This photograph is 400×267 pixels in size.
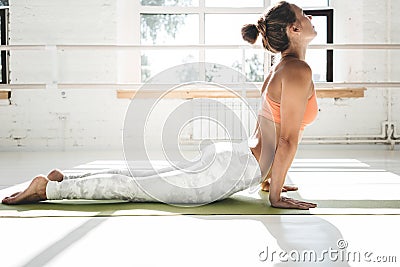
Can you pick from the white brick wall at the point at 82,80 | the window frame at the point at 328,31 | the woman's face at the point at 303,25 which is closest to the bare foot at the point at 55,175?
the woman's face at the point at 303,25

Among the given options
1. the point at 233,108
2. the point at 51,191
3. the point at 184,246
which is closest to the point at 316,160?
the point at 233,108

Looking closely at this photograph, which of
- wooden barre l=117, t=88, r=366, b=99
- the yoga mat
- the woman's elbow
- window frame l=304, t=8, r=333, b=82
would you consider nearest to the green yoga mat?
the yoga mat

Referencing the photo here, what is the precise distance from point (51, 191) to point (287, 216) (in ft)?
2.73

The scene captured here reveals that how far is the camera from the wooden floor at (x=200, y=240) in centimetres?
116

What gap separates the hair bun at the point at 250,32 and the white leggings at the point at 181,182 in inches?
15.1

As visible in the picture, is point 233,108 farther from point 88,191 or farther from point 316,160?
point 88,191

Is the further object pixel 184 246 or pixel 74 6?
pixel 74 6

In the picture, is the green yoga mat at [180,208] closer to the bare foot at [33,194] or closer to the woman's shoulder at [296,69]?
the bare foot at [33,194]

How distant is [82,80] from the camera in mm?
5039

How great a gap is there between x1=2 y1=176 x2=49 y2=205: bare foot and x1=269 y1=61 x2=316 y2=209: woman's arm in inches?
32.0

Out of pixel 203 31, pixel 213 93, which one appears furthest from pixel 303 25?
pixel 203 31

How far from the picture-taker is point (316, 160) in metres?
3.82

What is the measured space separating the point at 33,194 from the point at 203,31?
145 inches

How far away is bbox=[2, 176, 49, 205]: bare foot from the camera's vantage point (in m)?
1.83
